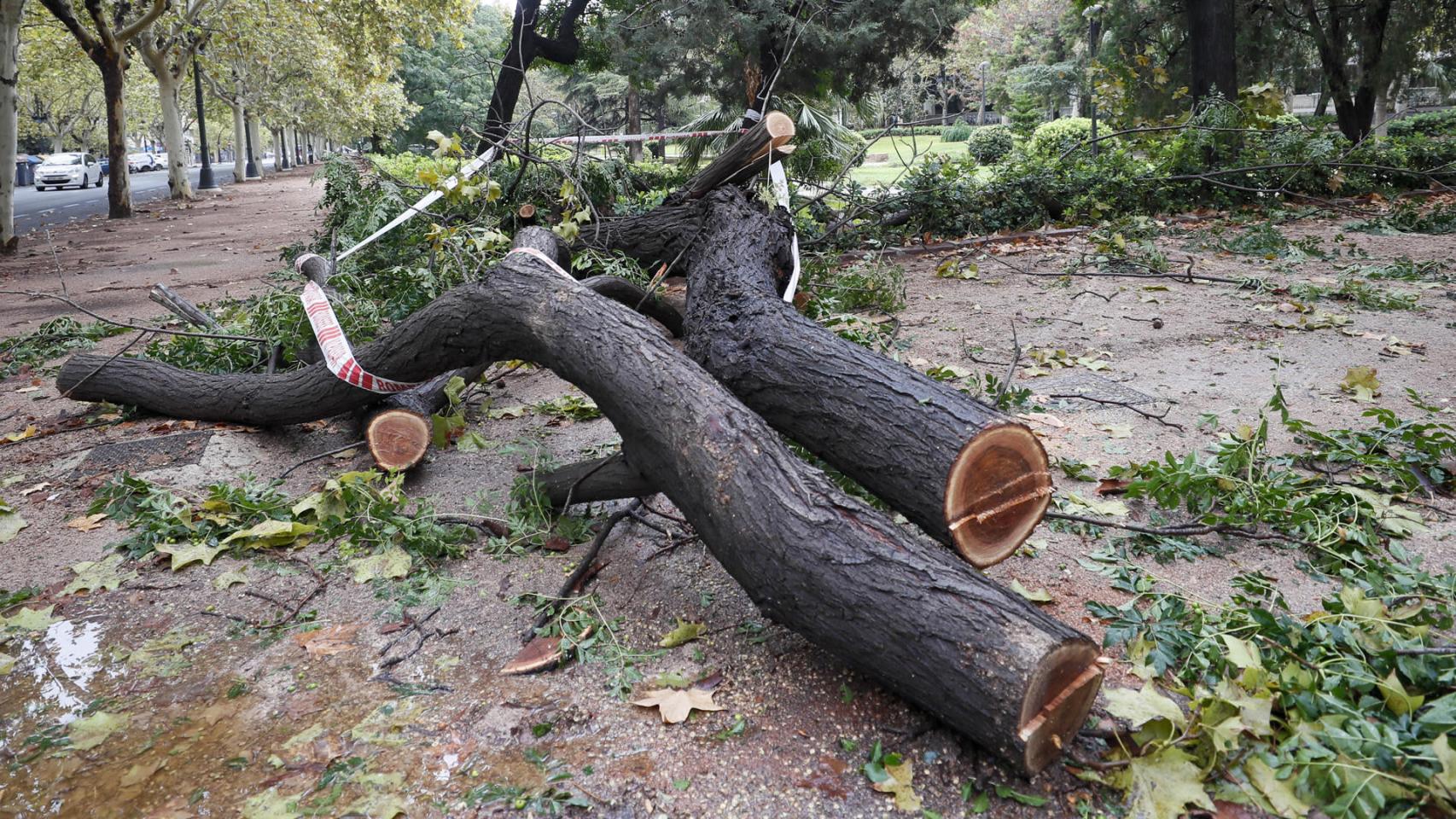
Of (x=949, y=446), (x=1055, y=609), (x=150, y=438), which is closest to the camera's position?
(x=949, y=446)

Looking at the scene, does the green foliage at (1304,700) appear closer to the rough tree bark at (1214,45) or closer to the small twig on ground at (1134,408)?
the small twig on ground at (1134,408)

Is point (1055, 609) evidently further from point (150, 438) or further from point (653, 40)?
point (653, 40)

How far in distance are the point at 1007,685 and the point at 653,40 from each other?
11.9m

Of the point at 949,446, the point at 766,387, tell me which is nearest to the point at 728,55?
the point at 766,387

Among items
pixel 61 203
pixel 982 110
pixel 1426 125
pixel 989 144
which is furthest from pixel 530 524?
Result: pixel 982 110

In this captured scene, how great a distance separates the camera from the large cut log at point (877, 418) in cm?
259

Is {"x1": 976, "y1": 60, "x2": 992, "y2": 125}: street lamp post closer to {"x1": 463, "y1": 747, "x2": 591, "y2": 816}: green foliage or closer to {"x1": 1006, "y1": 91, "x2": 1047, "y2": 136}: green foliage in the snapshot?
{"x1": 1006, "y1": 91, "x2": 1047, "y2": 136}: green foliage

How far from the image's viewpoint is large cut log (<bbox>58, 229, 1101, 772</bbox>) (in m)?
2.04

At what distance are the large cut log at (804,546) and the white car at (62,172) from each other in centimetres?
3936

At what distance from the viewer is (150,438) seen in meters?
4.70

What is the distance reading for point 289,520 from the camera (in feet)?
12.0

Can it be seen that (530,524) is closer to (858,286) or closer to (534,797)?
(534,797)

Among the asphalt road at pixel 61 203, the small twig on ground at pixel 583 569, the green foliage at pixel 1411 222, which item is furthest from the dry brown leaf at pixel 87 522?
the asphalt road at pixel 61 203

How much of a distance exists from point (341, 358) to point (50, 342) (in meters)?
4.41
